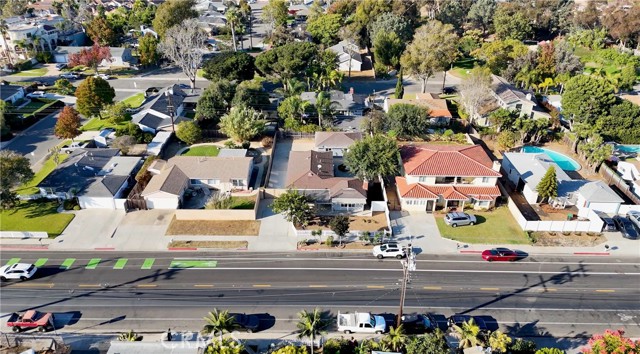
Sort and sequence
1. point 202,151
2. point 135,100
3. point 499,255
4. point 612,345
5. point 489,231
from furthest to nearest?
point 135,100 < point 202,151 < point 489,231 < point 499,255 < point 612,345

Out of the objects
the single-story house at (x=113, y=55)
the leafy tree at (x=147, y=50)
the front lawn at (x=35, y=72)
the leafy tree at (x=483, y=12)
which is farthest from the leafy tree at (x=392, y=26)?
the front lawn at (x=35, y=72)

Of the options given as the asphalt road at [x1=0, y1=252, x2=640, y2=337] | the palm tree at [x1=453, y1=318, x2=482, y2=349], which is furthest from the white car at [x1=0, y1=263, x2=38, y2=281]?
the palm tree at [x1=453, y1=318, x2=482, y2=349]

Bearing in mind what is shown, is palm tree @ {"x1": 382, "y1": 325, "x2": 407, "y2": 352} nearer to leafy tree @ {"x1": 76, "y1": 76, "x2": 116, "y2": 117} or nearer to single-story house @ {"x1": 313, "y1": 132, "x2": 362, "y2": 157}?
single-story house @ {"x1": 313, "y1": 132, "x2": 362, "y2": 157}

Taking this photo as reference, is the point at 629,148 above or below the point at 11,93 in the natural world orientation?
below

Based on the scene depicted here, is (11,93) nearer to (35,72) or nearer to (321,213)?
(35,72)

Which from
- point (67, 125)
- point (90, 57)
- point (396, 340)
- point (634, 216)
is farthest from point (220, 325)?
point (90, 57)

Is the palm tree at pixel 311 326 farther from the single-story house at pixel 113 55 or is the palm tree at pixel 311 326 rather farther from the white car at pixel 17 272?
the single-story house at pixel 113 55
